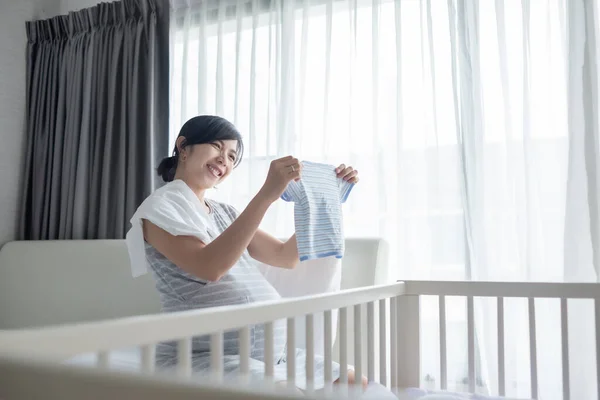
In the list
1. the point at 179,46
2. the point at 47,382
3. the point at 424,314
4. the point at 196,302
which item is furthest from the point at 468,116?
the point at 47,382

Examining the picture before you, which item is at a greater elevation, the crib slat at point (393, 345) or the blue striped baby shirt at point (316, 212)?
the blue striped baby shirt at point (316, 212)

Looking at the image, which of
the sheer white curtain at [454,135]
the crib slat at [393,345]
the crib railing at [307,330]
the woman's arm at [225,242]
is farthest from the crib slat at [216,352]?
the sheer white curtain at [454,135]

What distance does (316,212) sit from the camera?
139cm

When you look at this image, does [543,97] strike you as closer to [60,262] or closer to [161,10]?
[161,10]

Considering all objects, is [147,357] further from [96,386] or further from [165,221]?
[165,221]

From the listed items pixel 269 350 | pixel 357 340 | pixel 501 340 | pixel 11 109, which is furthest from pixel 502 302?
pixel 11 109

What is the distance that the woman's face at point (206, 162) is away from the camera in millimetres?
1447

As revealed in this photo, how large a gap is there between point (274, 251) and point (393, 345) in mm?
392

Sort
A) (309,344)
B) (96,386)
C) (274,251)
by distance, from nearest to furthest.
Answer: (96,386) → (309,344) → (274,251)

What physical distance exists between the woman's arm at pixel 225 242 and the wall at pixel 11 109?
70.0 inches

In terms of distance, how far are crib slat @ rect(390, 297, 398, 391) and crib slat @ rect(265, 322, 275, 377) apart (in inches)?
25.8

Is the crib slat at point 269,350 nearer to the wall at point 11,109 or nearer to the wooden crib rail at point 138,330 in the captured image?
the wooden crib rail at point 138,330

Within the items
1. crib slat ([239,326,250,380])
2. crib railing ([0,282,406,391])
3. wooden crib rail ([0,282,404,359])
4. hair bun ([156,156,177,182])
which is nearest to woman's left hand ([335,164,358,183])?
hair bun ([156,156,177,182])

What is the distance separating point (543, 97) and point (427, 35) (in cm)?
44
